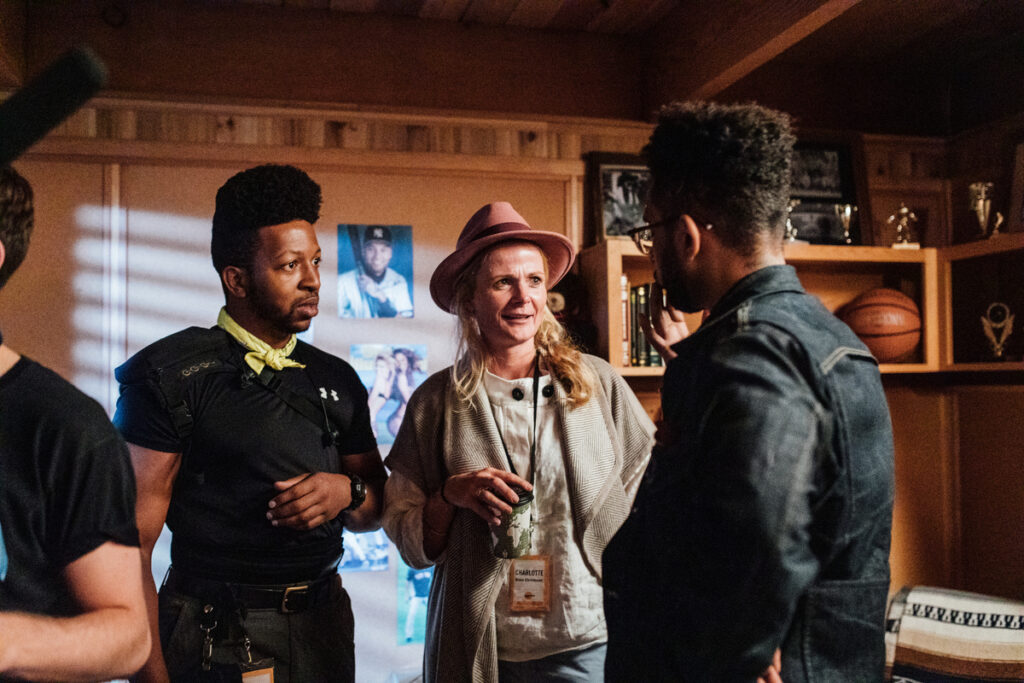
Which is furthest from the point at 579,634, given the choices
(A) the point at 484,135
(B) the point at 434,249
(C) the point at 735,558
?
(A) the point at 484,135

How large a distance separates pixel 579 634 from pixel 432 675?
39cm

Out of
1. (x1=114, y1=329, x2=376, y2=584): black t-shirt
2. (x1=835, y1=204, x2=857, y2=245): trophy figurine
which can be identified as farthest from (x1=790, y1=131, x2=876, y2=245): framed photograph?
(x1=114, y1=329, x2=376, y2=584): black t-shirt

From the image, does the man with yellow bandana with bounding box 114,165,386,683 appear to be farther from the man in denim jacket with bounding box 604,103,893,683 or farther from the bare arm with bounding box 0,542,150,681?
the man in denim jacket with bounding box 604,103,893,683

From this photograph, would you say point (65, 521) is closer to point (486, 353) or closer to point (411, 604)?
point (486, 353)

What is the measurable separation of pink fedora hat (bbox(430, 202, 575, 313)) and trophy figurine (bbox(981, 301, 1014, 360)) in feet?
6.99

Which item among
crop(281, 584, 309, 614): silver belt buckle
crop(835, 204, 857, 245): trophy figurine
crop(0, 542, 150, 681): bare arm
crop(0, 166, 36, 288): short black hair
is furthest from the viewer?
crop(835, 204, 857, 245): trophy figurine

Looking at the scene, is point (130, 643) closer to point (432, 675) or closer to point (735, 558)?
point (735, 558)

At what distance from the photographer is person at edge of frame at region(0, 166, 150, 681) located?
0.93 meters

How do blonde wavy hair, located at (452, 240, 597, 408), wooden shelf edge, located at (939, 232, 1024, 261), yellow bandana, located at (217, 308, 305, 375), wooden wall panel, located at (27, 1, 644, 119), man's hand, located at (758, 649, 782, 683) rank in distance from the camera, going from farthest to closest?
wooden shelf edge, located at (939, 232, 1024, 261), wooden wall panel, located at (27, 1, 644, 119), blonde wavy hair, located at (452, 240, 597, 408), yellow bandana, located at (217, 308, 305, 375), man's hand, located at (758, 649, 782, 683)

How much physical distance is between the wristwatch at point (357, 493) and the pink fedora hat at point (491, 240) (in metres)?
0.56

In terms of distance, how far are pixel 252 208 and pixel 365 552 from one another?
64.7 inches

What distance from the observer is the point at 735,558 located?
1015mm

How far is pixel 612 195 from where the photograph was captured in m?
3.25

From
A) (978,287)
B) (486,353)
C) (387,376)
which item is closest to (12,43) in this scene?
(387,376)
